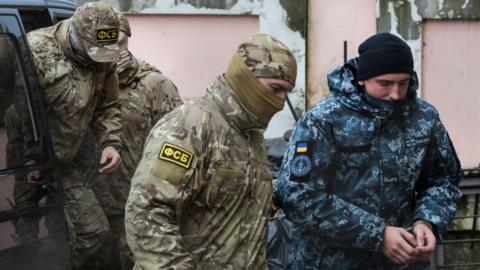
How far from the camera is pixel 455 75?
8.34m

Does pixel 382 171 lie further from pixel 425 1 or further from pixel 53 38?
pixel 425 1

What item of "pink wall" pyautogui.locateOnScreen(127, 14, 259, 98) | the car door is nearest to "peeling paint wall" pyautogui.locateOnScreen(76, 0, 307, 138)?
"pink wall" pyautogui.locateOnScreen(127, 14, 259, 98)

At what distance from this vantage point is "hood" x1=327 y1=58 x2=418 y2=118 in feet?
11.4

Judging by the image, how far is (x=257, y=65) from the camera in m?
2.91

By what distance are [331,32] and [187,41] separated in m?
1.26

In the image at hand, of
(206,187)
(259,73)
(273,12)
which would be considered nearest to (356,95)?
(259,73)

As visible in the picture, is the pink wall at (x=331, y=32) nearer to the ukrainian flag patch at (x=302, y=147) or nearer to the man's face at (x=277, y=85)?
the ukrainian flag patch at (x=302, y=147)

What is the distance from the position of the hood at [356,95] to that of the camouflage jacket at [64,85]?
4.85ft

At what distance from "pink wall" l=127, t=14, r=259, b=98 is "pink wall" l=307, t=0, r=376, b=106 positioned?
0.55 metres

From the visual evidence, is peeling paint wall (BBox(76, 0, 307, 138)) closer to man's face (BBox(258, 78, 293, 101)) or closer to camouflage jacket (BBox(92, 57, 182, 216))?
camouflage jacket (BBox(92, 57, 182, 216))

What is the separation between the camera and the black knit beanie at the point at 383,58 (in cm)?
346

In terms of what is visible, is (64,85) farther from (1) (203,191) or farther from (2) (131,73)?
(1) (203,191)

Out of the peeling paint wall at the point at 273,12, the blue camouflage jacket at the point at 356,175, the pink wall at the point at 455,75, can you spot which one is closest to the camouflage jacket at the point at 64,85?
the blue camouflage jacket at the point at 356,175

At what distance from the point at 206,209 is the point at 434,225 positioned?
1.01 meters
